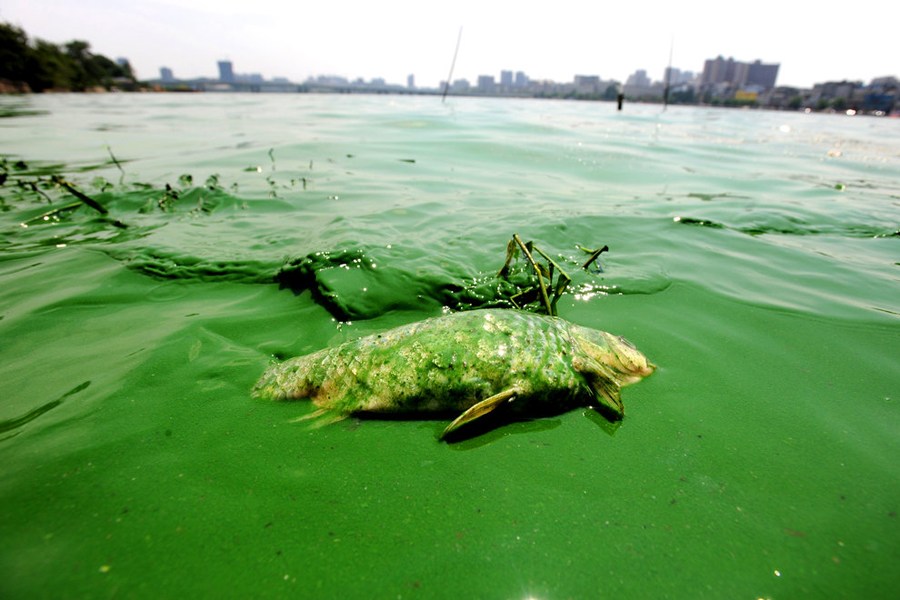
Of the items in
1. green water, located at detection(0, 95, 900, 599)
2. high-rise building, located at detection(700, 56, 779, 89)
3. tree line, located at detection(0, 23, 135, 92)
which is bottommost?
green water, located at detection(0, 95, 900, 599)

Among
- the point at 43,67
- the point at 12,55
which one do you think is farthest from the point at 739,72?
the point at 12,55

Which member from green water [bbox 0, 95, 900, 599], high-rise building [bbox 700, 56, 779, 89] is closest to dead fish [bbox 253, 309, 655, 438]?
green water [bbox 0, 95, 900, 599]

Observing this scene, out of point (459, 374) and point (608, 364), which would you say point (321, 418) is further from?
point (608, 364)

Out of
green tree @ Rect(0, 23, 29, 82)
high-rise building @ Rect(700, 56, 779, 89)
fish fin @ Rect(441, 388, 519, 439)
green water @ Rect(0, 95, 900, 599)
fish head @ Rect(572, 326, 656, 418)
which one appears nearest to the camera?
green water @ Rect(0, 95, 900, 599)

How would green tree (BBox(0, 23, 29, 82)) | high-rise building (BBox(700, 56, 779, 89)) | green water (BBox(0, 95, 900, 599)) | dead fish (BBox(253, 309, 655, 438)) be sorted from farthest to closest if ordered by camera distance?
Answer: high-rise building (BBox(700, 56, 779, 89)) → green tree (BBox(0, 23, 29, 82)) → dead fish (BBox(253, 309, 655, 438)) → green water (BBox(0, 95, 900, 599))

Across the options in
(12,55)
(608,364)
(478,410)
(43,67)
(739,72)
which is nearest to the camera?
(478,410)

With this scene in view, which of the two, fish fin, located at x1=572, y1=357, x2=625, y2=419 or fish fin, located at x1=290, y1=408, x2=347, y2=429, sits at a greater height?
fish fin, located at x1=572, y1=357, x2=625, y2=419

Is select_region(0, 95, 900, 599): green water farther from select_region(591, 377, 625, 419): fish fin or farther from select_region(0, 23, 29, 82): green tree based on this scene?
select_region(0, 23, 29, 82): green tree

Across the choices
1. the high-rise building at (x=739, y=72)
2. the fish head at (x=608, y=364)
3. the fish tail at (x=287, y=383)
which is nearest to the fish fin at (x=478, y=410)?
the fish head at (x=608, y=364)
